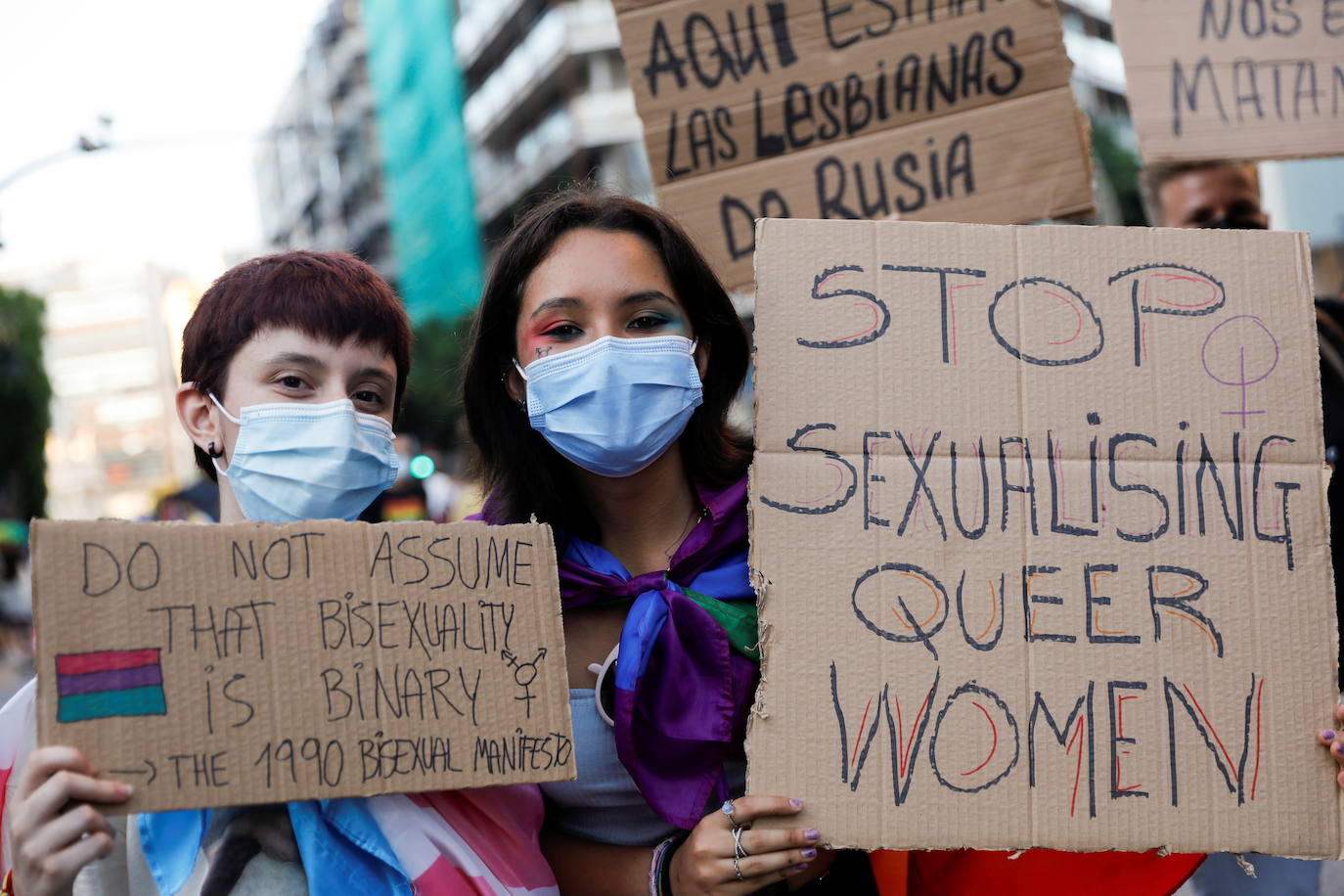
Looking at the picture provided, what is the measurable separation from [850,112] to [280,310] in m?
1.49

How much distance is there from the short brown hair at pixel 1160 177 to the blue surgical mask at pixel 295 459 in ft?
7.01

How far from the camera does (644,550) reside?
6.59 ft

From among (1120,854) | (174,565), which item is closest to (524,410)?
(174,565)

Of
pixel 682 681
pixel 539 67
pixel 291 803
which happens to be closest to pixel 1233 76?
pixel 682 681

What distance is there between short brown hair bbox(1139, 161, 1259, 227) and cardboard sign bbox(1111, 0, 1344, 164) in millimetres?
241

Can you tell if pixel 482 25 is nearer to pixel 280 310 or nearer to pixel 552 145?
pixel 552 145

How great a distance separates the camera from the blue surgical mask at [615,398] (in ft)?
5.98

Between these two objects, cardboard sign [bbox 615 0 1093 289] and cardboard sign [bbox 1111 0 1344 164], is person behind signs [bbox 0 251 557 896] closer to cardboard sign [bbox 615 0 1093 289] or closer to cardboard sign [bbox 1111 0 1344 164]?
cardboard sign [bbox 615 0 1093 289]

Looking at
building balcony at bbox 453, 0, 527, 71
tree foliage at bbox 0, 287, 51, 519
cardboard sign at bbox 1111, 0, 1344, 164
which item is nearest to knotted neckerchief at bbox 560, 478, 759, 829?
cardboard sign at bbox 1111, 0, 1344, 164

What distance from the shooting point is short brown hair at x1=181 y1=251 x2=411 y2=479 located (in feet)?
5.99

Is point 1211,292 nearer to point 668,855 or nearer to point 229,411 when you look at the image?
point 668,855

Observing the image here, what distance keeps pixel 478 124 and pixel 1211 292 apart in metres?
42.1

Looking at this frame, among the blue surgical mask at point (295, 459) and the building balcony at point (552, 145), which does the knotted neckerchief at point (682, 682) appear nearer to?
the blue surgical mask at point (295, 459)

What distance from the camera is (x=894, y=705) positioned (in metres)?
1.61
